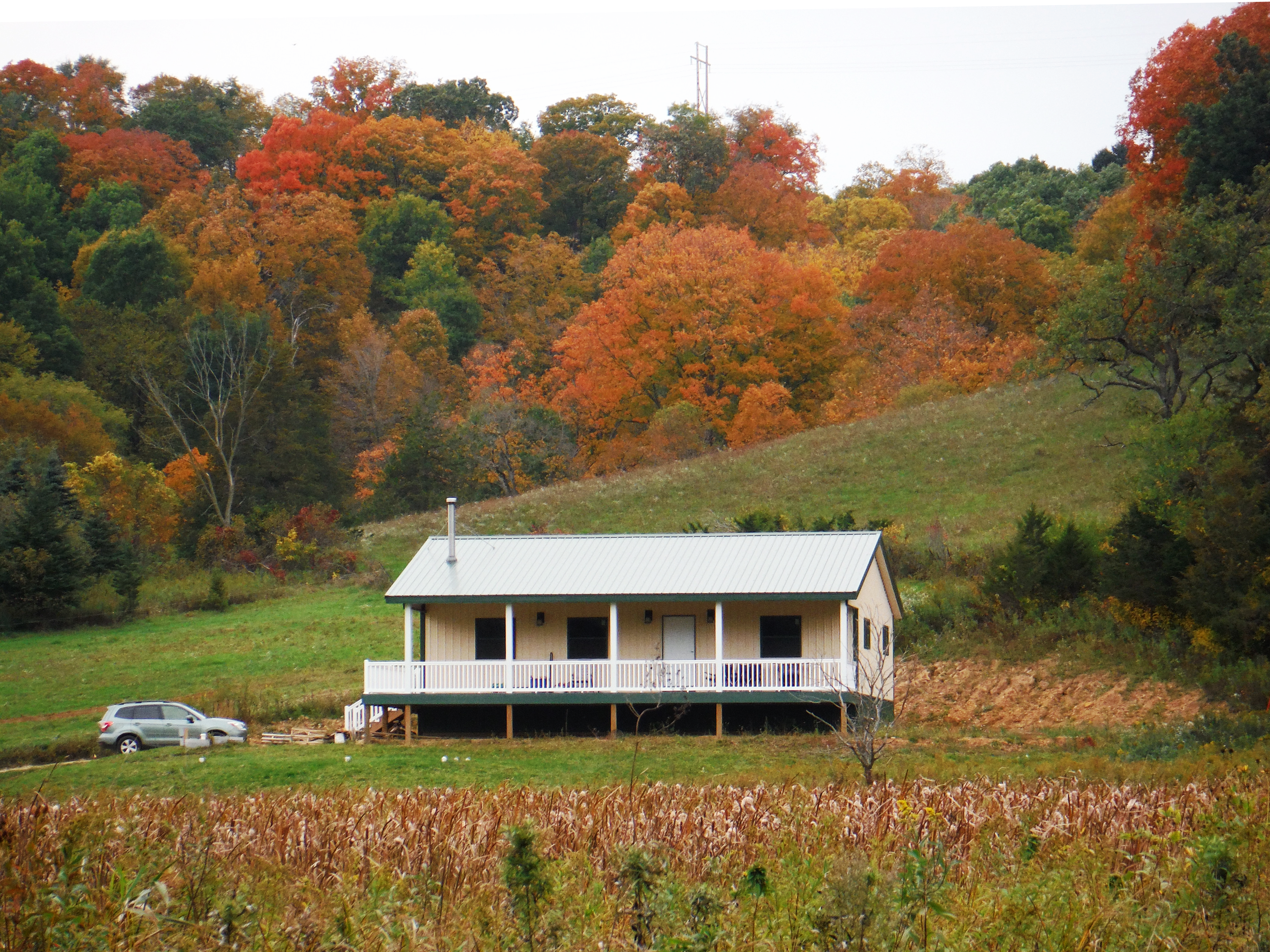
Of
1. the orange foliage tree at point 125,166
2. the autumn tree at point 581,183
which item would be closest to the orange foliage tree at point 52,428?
the orange foliage tree at point 125,166

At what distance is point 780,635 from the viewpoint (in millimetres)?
28484

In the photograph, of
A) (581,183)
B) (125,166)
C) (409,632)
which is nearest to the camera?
(409,632)

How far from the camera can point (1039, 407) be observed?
5641cm

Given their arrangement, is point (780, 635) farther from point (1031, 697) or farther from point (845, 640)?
point (1031, 697)

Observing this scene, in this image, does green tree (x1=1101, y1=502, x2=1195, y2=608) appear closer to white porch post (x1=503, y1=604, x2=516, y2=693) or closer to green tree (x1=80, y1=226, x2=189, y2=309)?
white porch post (x1=503, y1=604, x2=516, y2=693)

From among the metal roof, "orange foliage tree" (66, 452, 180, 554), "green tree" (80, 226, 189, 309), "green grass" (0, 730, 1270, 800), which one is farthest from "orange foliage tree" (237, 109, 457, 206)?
"green grass" (0, 730, 1270, 800)

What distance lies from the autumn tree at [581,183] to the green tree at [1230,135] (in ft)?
163

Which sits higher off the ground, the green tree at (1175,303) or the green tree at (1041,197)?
the green tree at (1041,197)

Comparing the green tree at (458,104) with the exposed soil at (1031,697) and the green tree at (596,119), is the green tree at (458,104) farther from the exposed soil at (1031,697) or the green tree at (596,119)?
the exposed soil at (1031,697)

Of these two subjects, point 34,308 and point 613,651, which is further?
point 34,308

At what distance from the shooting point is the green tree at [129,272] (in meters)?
70.5

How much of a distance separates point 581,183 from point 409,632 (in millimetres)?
74188

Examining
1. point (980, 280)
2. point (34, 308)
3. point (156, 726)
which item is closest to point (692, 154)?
point (980, 280)

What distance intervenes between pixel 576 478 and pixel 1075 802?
5297 centimetres
